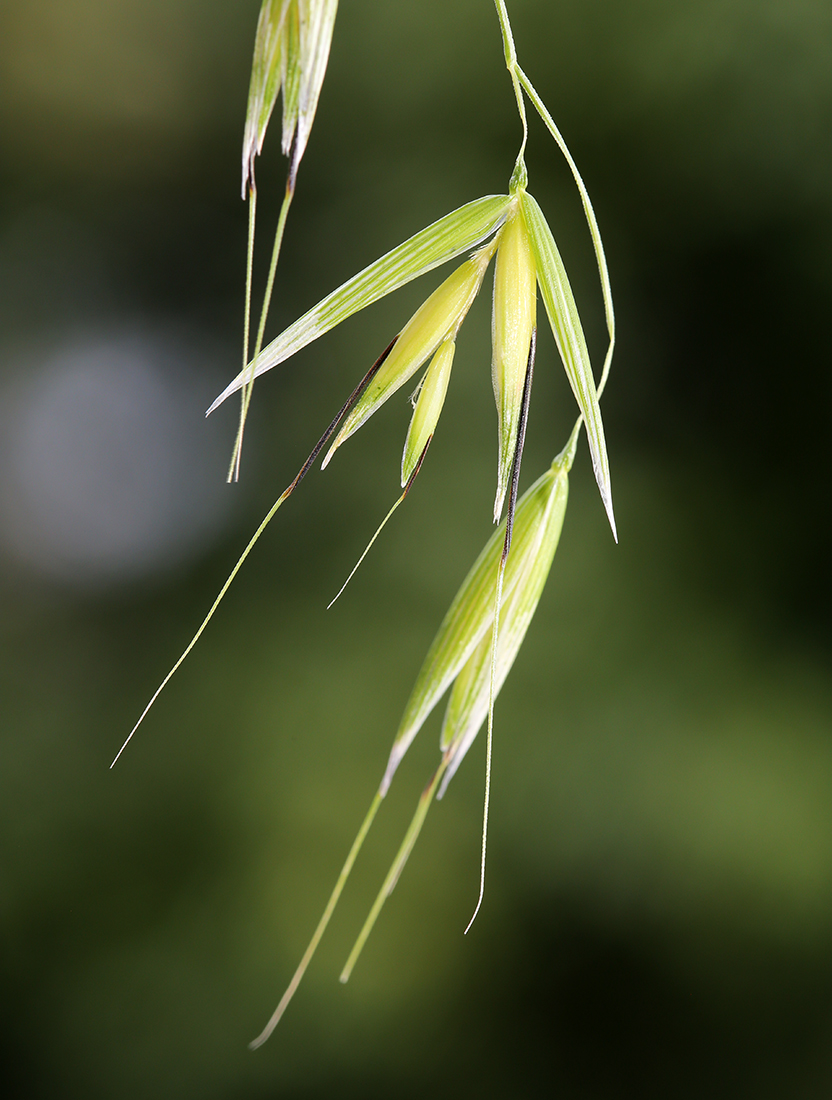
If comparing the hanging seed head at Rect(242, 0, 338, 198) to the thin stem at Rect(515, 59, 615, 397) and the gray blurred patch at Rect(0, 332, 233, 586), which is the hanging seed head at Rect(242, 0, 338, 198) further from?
the gray blurred patch at Rect(0, 332, 233, 586)

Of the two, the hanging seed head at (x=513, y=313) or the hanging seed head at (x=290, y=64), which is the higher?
the hanging seed head at (x=290, y=64)

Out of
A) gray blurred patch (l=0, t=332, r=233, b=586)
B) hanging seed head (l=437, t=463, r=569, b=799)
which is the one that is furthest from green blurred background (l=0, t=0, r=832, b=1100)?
Result: hanging seed head (l=437, t=463, r=569, b=799)

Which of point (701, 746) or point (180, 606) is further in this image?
point (180, 606)

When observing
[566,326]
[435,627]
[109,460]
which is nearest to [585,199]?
[566,326]

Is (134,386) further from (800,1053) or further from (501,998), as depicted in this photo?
(800,1053)

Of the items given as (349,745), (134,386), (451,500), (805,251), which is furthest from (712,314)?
(134,386)

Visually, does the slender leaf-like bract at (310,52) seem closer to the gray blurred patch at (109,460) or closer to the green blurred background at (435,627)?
the green blurred background at (435,627)

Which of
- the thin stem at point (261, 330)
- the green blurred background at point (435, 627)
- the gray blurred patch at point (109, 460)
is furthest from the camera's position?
the gray blurred patch at point (109, 460)

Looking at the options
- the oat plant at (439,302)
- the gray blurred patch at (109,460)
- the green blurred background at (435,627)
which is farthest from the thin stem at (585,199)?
the gray blurred patch at (109,460)
